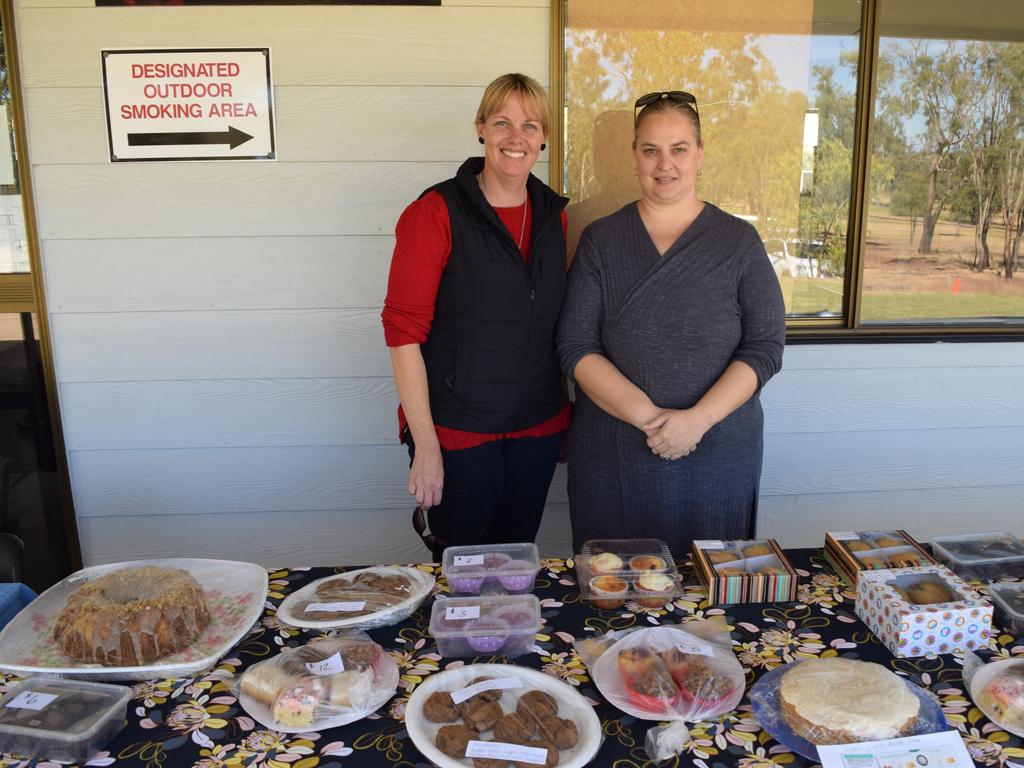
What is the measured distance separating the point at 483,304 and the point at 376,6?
1007mm

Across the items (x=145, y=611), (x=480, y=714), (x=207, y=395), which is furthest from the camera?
(x=207, y=395)

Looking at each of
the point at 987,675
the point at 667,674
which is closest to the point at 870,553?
the point at 987,675

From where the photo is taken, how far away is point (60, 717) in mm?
1041

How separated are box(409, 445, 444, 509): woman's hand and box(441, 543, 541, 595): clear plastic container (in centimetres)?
40

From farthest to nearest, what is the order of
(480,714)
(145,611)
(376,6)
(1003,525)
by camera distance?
1. (1003,525)
2. (376,6)
3. (145,611)
4. (480,714)

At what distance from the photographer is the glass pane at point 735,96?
2.30 meters

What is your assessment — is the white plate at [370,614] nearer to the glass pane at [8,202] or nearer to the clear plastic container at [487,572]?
the clear plastic container at [487,572]

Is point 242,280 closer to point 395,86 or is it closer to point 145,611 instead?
point 395,86

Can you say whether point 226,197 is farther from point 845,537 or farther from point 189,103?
point 845,537

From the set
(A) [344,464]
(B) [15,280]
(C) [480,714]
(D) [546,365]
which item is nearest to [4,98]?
(B) [15,280]

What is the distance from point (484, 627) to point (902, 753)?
60cm

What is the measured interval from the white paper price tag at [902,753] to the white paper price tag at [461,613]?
1.78 ft

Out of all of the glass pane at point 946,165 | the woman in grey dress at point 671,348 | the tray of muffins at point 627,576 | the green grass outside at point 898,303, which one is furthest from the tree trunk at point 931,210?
the tray of muffins at point 627,576

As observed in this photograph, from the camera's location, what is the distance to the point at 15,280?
2293 millimetres
